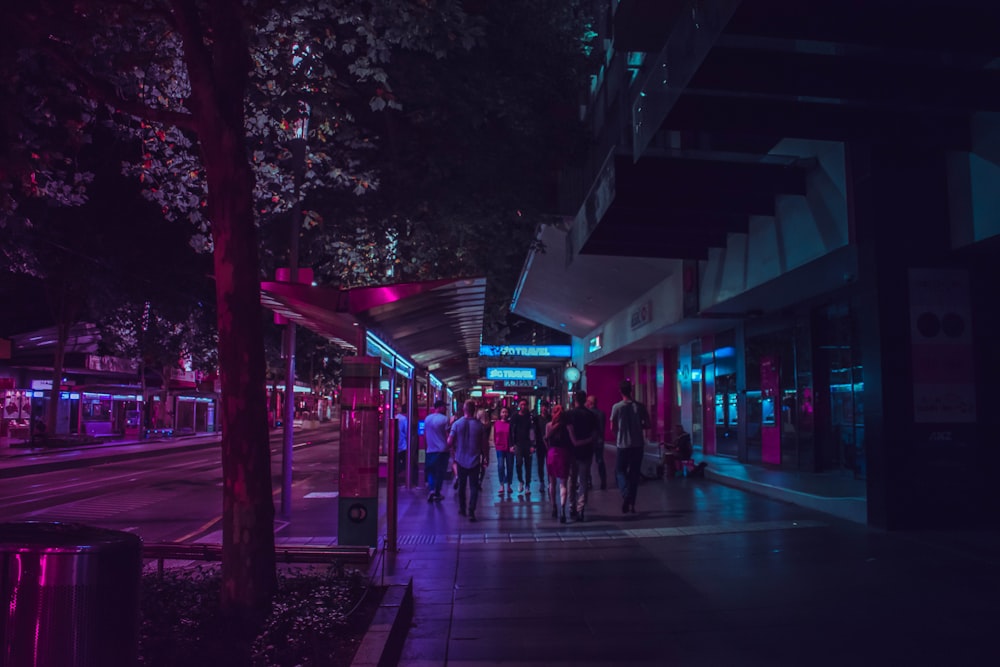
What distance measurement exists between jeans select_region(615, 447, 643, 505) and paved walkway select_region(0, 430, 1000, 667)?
0.69m

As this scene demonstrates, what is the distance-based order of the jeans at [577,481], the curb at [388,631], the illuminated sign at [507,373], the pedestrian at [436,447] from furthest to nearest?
the illuminated sign at [507,373] → the pedestrian at [436,447] → the jeans at [577,481] → the curb at [388,631]

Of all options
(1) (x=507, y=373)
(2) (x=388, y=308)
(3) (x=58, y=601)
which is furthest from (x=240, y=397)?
(1) (x=507, y=373)

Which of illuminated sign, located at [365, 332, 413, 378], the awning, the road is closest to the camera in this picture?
the awning

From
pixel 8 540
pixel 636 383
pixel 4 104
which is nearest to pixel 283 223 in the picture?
pixel 4 104

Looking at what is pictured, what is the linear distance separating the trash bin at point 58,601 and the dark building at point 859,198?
665 cm

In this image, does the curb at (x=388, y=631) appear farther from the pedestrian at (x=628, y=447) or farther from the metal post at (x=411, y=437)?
the metal post at (x=411, y=437)

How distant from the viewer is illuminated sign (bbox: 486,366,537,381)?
44812mm

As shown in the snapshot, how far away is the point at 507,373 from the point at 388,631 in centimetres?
3988

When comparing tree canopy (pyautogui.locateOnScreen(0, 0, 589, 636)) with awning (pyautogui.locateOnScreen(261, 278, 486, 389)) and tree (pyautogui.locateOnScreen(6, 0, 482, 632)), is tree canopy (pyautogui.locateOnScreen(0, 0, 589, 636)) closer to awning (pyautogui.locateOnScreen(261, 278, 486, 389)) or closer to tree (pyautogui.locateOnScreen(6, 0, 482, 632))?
tree (pyautogui.locateOnScreen(6, 0, 482, 632))

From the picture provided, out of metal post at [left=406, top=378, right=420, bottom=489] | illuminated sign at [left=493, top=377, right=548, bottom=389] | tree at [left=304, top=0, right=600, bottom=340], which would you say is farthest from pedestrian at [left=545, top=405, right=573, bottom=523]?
illuminated sign at [left=493, top=377, right=548, bottom=389]

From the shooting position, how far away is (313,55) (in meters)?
10.9

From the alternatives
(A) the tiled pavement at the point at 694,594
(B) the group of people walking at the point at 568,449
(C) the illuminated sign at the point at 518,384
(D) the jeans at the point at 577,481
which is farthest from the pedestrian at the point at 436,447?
(C) the illuminated sign at the point at 518,384

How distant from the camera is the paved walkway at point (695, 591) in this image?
5.53 m

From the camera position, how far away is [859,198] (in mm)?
10477
